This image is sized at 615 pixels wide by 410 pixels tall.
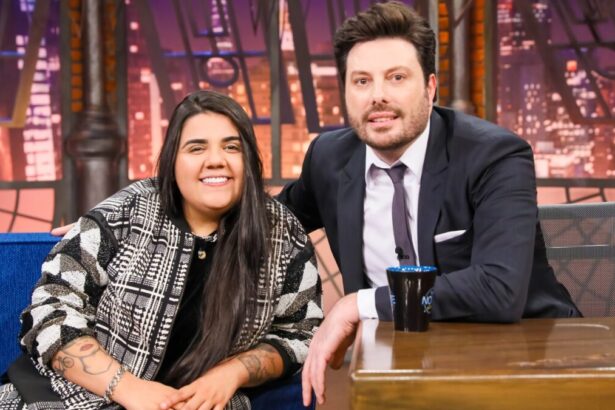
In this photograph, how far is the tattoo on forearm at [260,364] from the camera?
1.96 m

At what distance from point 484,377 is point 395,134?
0.96 m

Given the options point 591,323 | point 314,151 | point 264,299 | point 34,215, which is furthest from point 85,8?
point 591,323

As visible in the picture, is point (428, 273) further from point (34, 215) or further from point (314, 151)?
point (34, 215)

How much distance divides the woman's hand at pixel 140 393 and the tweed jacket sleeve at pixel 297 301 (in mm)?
288

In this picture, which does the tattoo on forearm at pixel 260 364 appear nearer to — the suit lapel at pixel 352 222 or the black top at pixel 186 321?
the black top at pixel 186 321

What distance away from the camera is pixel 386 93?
2.04 meters

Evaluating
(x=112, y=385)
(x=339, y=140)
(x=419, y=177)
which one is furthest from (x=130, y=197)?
(x=419, y=177)

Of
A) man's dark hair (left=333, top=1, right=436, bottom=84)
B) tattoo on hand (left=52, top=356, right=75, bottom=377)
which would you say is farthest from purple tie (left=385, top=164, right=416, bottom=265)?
tattoo on hand (left=52, top=356, right=75, bottom=377)

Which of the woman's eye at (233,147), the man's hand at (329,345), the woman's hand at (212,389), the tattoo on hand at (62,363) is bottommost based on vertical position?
the woman's hand at (212,389)

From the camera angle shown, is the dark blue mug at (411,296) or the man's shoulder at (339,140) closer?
the dark blue mug at (411,296)

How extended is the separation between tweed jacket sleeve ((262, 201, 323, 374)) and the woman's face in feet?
0.62

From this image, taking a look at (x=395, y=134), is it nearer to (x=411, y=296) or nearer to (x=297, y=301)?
(x=297, y=301)

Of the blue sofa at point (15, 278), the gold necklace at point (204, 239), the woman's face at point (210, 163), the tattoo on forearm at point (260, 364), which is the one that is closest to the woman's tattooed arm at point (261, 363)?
the tattoo on forearm at point (260, 364)

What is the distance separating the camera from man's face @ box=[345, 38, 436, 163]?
2.05 metres
